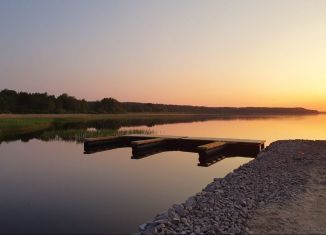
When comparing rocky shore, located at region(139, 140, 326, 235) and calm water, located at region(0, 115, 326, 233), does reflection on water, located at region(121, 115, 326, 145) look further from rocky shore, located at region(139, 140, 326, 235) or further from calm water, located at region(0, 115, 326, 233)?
rocky shore, located at region(139, 140, 326, 235)

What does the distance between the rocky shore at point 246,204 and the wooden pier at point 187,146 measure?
7492mm

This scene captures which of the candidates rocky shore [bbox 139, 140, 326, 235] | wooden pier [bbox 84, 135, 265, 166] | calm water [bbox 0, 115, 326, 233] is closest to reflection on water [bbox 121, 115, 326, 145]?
wooden pier [bbox 84, 135, 265, 166]

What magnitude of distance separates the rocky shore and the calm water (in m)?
1.78

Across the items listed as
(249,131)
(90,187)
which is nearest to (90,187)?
(90,187)

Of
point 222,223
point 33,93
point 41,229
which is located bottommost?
point 41,229

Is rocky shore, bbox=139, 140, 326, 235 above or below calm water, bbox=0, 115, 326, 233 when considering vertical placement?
above

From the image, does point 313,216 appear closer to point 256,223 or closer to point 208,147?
point 256,223

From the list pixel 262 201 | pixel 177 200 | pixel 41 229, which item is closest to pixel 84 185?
pixel 177 200

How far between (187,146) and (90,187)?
14405 mm

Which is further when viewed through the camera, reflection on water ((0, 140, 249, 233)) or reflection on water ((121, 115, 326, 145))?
reflection on water ((121, 115, 326, 145))

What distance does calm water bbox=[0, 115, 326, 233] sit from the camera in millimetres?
9906

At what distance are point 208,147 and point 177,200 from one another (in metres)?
10.0

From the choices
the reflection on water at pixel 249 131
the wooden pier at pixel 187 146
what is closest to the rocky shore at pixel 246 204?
the wooden pier at pixel 187 146

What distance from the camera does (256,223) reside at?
25.6 feet
